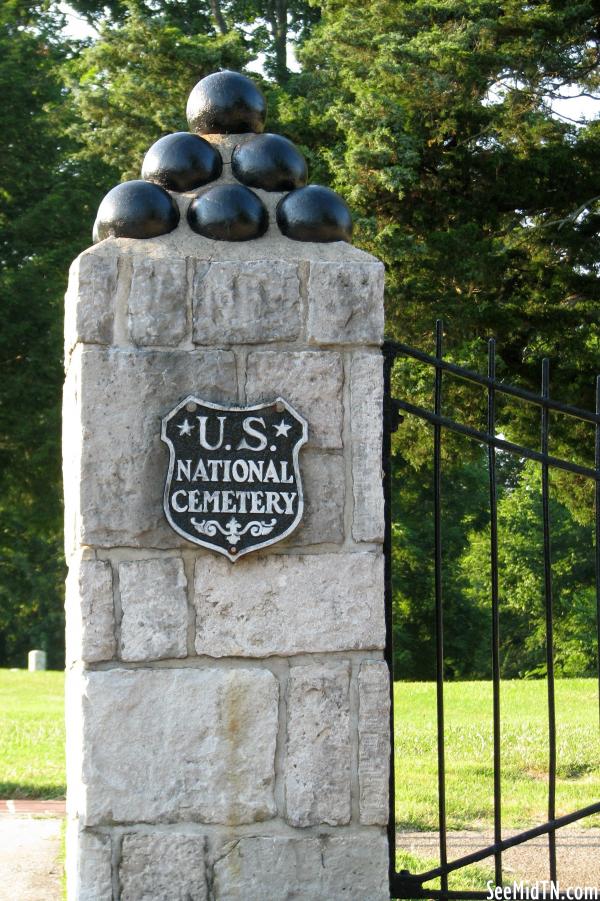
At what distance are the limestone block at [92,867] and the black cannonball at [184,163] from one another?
1.77 m

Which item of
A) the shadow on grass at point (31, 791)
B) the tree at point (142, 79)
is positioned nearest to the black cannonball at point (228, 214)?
the shadow on grass at point (31, 791)

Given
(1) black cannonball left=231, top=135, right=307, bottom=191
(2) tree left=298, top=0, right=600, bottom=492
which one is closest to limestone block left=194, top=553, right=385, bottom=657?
(1) black cannonball left=231, top=135, right=307, bottom=191

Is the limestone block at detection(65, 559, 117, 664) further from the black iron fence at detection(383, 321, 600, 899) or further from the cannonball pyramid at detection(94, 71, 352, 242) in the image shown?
the cannonball pyramid at detection(94, 71, 352, 242)

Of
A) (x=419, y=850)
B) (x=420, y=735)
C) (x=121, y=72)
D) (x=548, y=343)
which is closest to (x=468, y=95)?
(x=548, y=343)

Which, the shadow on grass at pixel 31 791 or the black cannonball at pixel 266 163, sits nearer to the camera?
the black cannonball at pixel 266 163

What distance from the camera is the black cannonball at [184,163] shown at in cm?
305

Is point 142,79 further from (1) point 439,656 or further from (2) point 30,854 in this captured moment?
(1) point 439,656

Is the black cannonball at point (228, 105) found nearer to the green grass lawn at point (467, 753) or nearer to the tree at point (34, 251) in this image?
the green grass lawn at point (467, 753)

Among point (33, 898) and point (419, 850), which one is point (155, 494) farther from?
point (419, 850)

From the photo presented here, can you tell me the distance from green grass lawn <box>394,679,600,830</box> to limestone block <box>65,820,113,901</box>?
2712 mm

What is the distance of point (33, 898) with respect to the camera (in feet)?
11.8

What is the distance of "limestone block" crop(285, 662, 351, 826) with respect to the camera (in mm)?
2809

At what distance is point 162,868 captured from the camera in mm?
2732

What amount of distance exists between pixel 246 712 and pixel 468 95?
806 centimetres
